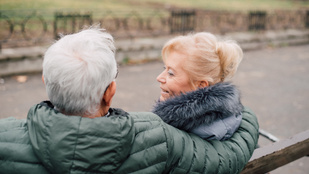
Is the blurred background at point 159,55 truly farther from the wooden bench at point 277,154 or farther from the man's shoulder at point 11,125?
the man's shoulder at point 11,125

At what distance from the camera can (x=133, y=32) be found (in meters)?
7.55

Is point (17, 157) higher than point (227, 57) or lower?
lower

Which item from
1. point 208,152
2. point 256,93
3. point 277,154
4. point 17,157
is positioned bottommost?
point 256,93

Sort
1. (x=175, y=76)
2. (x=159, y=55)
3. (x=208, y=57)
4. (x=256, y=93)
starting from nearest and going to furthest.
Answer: (x=208, y=57) < (x=175, y=76) < (x=256, y=93) < (x=159, y=55)

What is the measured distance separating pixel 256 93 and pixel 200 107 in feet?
15.1

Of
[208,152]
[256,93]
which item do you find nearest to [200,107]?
[208,152]

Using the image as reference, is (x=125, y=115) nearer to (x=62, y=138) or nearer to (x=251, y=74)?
(x=62, y=138)

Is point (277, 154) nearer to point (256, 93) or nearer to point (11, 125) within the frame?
point (11, 125)

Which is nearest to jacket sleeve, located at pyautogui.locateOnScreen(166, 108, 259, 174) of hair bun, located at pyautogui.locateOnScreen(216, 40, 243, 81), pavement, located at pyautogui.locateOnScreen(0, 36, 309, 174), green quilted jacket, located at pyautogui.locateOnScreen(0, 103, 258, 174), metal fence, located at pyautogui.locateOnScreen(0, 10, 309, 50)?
green quilted jacket, located at pyautogui.locateOnScreen(0, 103, 258, 174)

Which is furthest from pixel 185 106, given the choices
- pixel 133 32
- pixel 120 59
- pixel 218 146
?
pixel 133 32

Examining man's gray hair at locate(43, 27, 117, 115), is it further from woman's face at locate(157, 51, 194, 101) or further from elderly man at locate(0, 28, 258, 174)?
woman's face at locate(157, 51, 194, 101)

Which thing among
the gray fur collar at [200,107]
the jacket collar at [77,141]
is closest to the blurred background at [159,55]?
the gray fur collar at [200,107]

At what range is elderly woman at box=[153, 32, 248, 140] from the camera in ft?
4.97

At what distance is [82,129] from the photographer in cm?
107
